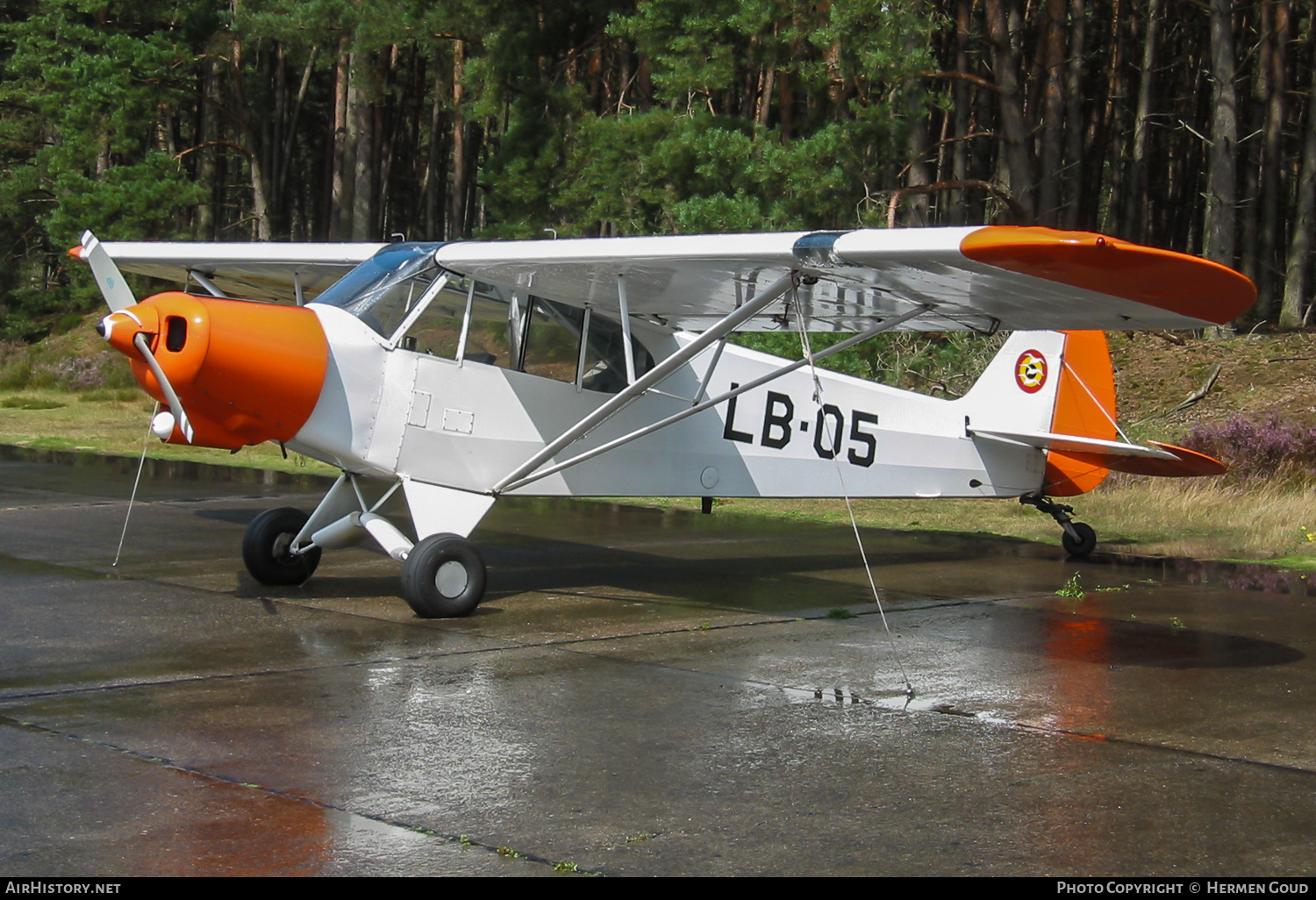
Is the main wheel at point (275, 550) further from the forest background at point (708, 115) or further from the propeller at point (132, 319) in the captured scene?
the forest background at point (708, 115)

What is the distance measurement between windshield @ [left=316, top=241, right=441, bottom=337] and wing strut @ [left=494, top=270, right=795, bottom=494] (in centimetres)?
Answer: 132

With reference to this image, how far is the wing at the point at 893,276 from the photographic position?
5.97 m

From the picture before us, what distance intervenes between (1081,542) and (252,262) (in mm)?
7628

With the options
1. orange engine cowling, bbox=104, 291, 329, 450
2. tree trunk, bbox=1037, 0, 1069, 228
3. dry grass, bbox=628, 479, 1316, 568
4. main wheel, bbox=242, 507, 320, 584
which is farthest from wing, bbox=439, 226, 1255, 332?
tree trunk, bbox=1037, 0, 1069, 228

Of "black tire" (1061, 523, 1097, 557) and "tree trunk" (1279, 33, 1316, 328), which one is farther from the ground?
"tree trunk" (1279, 33, 1316, 328)

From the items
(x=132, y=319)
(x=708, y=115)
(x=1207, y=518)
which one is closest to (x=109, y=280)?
(x=132, y=319)

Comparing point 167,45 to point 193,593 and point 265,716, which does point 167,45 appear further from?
point 265,716

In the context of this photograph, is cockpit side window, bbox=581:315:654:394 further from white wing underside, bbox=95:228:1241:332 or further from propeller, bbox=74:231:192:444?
propeller, bbox=74:231:192:444

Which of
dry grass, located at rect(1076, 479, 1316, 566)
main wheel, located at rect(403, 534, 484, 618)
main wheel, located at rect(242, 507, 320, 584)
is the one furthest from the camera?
dry grass, located at rect(1076, 479, 1316, 566)

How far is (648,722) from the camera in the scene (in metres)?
5.53

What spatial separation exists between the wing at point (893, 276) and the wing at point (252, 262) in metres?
2.00

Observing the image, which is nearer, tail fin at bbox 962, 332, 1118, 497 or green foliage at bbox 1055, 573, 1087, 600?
green foliage at bbox 1055, 573, 1087, 600

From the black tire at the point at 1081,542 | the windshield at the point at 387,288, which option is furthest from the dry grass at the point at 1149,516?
the windshield at the point at 387,288

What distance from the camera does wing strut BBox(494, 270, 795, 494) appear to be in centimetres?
735
